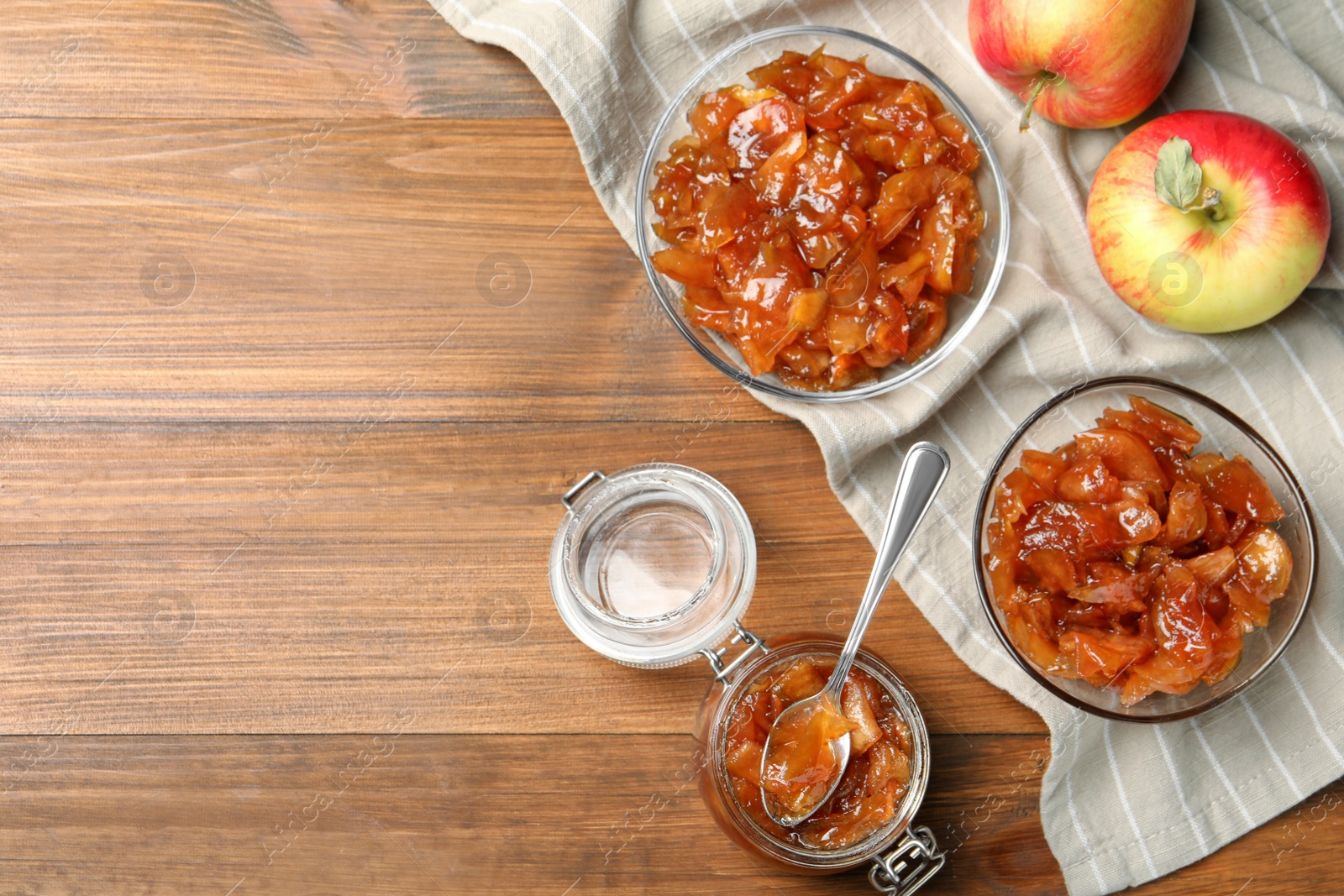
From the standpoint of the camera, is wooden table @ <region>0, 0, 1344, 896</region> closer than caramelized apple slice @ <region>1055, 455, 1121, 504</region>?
No

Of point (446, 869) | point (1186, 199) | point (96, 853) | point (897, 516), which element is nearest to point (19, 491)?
point (96, 853)

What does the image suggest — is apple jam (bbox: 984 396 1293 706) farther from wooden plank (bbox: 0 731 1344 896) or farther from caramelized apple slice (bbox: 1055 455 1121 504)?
wooden plank (bbox: 0 731 1344 896)

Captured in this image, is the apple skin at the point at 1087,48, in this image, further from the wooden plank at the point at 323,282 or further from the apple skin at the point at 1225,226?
the wooden plank at the point at 323,282

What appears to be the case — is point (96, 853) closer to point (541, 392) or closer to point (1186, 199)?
point (541, 392)

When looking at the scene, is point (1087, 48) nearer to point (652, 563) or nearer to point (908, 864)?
point (652, 563)

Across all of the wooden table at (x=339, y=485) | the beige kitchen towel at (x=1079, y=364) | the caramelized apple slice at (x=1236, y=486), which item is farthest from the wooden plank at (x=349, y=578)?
the caramelized apple slice at (x=1236, y=486)

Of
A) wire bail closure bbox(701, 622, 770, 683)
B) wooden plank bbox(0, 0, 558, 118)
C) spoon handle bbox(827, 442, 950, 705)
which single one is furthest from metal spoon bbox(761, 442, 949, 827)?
wooden plank bbox(0, 0, 558, 118)
